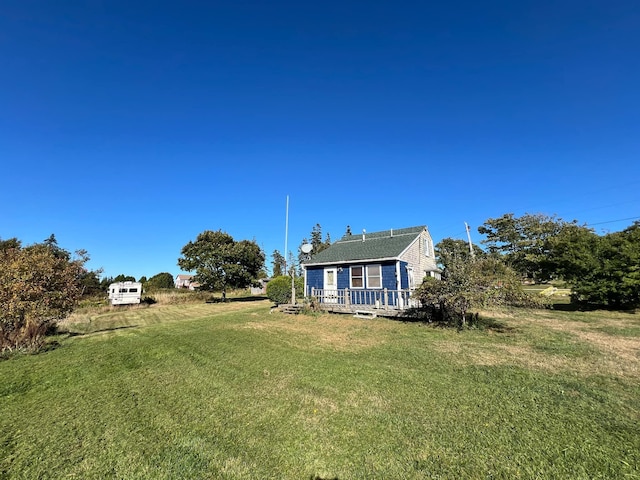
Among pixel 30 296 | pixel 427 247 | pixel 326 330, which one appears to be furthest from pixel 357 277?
pixel 30 296

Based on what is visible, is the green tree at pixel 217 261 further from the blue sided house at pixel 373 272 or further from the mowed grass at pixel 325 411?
the mowed grass at pixel 325 411

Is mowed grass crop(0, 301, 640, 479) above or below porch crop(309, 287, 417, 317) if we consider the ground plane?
below

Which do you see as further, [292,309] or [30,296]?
[292,309]

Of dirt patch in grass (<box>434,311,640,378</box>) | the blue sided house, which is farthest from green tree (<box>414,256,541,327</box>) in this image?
the blue sided house

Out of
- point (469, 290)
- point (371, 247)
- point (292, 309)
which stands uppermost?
point (371, 247)

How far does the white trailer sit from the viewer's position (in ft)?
79.3

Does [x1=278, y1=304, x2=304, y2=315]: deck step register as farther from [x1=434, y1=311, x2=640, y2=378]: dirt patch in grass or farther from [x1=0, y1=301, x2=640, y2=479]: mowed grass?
[x1=434, y1=311, x2=640, y2=378]: dirt patch in grass

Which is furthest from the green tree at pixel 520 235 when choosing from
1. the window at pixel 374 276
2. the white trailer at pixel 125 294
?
the white trailer at pixel 125 294

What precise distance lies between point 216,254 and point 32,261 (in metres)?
19.5

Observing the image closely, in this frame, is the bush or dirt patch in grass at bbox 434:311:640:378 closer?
dirt patch in grass at bbox 434:311:640:378

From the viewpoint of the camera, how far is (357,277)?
706 inches

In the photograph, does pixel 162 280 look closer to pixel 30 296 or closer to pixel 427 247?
pixel 30 296

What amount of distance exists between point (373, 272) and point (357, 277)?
1119mm

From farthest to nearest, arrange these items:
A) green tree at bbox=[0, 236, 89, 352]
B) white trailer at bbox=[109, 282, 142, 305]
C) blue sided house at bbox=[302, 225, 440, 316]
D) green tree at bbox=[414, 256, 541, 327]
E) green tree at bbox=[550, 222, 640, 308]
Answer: white trailer at bbox=[109, 282, 142, 305], blue sided house at bbox=[302, 225, 440, 316], green tree at bbox=[550, 222, 640, 308], green tree at bbox=[414, 256, 541, 327], green tree at bbox=[0, 236, 89, 352]
